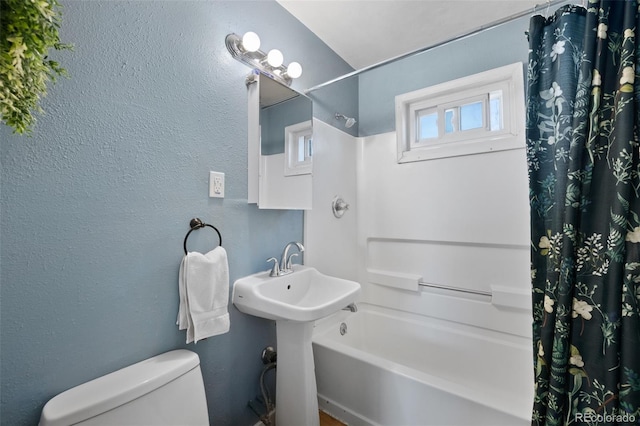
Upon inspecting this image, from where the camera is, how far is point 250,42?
1379 millimetres

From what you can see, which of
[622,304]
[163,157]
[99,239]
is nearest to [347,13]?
[163,157]

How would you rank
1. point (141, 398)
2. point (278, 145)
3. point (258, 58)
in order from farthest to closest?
point (278, 145) < point (258, 58) < point (141, 398)

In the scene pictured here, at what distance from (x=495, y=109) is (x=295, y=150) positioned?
1.40m

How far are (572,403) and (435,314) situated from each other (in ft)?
3.55

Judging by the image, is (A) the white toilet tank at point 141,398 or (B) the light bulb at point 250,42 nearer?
(A) the white toilet tank at point 141,398

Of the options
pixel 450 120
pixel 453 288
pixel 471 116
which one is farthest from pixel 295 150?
pixel 453 288

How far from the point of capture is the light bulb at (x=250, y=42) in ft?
4.50

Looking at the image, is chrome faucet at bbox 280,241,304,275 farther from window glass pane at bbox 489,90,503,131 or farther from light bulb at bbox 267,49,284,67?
window glass pane at bbox 489,90,503,131

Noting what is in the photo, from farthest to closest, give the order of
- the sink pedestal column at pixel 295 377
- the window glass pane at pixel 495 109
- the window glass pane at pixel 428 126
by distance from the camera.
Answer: the window glass pane at pixel 428 126 < the window glass pane at pixel 495 109 < the sink pedestal column at pixel 295 377

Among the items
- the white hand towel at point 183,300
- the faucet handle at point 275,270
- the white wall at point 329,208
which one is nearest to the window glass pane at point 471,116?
the white wall at point 329,208

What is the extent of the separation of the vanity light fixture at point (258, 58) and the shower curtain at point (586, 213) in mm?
1159

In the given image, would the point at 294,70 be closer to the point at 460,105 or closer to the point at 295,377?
the point at 460,105

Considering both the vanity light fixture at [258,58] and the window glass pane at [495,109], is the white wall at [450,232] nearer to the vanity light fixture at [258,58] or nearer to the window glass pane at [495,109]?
the window glass pane at [495,109]

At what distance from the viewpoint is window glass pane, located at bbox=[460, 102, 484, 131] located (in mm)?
1946
